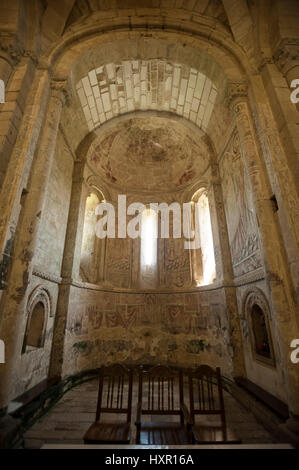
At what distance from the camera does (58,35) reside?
545 cm

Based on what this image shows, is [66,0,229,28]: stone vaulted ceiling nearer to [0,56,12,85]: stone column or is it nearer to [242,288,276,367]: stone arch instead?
[0,56,12,85]: stone column

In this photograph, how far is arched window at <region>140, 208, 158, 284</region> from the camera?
8828mm

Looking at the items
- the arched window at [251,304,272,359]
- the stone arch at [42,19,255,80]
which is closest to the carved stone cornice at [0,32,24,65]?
the stone arch at [42,19,255,80]

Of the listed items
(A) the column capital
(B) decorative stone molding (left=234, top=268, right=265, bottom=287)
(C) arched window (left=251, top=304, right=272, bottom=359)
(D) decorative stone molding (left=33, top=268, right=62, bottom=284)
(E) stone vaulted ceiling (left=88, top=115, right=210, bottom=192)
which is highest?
(E) stone vaulted ceiling (left=88, top=115, right=210, bottom=192)

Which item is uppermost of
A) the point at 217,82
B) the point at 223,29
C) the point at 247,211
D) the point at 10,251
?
the point at 223,29

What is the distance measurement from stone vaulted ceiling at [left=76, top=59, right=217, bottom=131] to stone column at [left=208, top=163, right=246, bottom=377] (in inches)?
90.4

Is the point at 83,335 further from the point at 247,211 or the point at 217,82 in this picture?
the point at 217,82

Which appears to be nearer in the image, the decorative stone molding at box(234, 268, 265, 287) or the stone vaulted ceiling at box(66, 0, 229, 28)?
the decorative stone molding at box(234, 268, 265, 287)

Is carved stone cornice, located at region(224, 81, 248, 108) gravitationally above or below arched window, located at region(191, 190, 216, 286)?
above

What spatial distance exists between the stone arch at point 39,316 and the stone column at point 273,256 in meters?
4.85

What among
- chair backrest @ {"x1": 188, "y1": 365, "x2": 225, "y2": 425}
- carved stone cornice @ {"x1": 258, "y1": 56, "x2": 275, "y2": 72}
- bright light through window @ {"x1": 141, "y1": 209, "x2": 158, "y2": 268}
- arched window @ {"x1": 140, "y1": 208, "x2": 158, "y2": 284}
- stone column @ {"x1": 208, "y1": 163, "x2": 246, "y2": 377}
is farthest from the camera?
bright light through window @ {"x1": 141, "y1": 209, "x2": 158, "y2": 268}

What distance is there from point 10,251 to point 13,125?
2450 mm

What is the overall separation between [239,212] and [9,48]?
21.2 feet

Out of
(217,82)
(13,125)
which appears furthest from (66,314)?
(217,82)
